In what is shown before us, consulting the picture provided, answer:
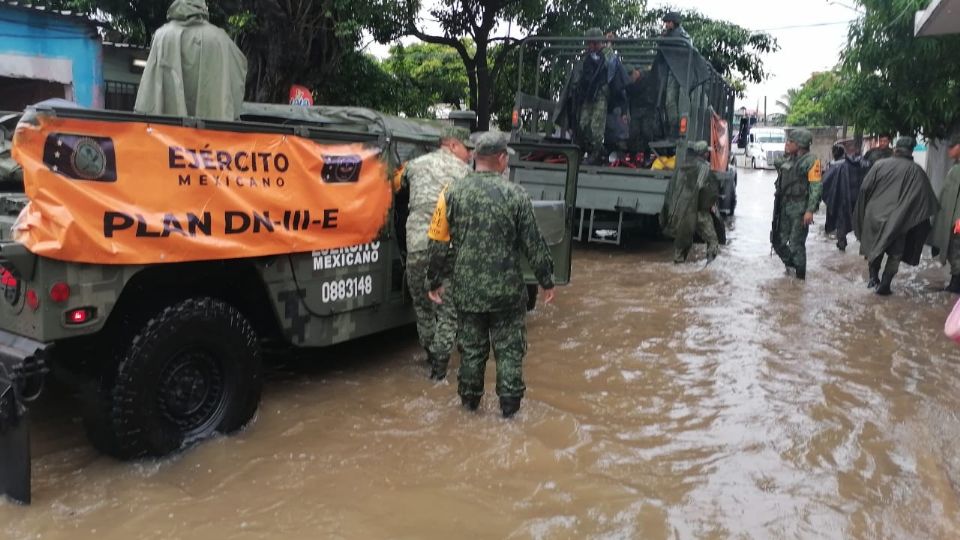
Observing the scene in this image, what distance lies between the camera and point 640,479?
354 cm

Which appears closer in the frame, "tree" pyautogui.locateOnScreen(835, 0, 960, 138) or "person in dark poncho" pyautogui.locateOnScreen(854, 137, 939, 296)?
"person in dark poncho" pyautogui.locateOnScreen(854, 137, 939, 296)

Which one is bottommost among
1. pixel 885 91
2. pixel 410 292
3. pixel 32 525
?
pixel 32 525

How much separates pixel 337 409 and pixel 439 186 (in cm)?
144

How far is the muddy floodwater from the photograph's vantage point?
3098 mm

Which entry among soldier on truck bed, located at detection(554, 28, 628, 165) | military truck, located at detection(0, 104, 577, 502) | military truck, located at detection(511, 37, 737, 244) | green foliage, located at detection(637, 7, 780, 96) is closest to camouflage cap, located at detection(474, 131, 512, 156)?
military truck, located at detection(0, 104, 577, 502)

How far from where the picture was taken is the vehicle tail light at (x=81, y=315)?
9.87 ft

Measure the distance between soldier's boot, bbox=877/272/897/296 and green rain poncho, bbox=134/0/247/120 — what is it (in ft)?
21.9

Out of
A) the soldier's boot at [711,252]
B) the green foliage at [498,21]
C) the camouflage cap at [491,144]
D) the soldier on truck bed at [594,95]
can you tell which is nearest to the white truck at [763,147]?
the green foliage at [498,21]

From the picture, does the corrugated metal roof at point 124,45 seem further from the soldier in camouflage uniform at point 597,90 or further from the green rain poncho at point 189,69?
the green rain poncho at point 189,69

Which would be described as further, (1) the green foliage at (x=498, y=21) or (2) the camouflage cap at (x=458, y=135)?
(1) the green foliage at (x=498, y=21)

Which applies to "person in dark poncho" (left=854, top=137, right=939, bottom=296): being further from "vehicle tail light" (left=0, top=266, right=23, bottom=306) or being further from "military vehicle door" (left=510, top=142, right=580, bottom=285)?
"vehicle tail light" (left=0, top=266, right=23, bottom=306)

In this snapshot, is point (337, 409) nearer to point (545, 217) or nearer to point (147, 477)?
point (147, 477)

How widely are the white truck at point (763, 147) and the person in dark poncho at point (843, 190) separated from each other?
27.7 metres

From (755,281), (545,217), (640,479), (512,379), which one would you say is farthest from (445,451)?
(755,281)
